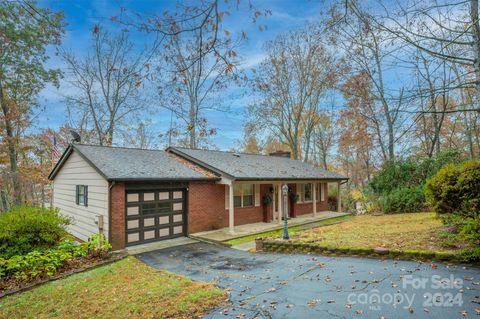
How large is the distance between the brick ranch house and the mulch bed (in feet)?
5.22

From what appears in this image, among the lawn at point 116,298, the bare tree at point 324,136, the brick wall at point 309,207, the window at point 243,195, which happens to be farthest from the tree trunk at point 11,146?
the bare tree at point 324,136

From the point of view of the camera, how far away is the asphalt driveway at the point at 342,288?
13.7 feet

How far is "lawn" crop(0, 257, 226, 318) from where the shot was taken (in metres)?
4.73

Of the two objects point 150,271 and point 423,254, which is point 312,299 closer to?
point 423,254

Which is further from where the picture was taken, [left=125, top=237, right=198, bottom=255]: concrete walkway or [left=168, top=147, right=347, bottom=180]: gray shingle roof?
[left=168, top=147, right=347, bottom=180]: gray shingle roof

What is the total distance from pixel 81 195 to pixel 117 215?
3.32 metres

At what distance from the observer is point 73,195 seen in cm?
1337

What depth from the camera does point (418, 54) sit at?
19.2 ft

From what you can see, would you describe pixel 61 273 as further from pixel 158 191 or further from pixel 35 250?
pixel 158 191

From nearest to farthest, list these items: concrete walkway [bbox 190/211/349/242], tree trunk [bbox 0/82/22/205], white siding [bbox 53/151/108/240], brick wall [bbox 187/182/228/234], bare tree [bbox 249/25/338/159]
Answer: white siding [bbox 53/151/108/240]
concrete walkway [bbox 190/211/349/242]
brick wall [bbox 187/182/228/234]
tree trunk [bbox 0/82/22/205]
bare tree [bbox 249/25/338/159]

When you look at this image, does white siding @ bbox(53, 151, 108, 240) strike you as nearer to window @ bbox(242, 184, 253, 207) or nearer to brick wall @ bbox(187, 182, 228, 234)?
brick wall @ bbox(187, 182, 228, 234)

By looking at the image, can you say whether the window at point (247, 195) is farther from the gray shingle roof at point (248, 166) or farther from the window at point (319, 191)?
the window at point (319, 191)

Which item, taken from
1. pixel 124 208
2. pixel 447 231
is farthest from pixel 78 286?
pixel 447 231

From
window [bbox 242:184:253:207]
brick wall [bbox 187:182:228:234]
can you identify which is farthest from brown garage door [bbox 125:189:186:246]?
window [bbox 242:184:253:207]
